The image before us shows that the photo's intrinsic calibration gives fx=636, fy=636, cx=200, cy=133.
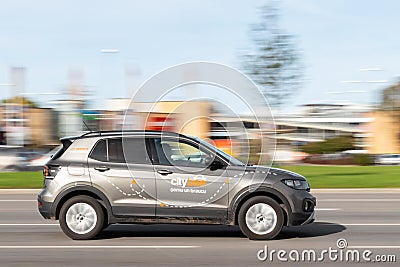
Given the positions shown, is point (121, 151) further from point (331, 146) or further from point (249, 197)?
point (331, 146)

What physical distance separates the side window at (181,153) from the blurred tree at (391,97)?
6259cm

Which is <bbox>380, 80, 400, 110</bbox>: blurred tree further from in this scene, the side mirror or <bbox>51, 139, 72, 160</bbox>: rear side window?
<bbox>51, 139, 72, 160</bbox>: rear side window

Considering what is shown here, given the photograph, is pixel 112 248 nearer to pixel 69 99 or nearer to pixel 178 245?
pixel 178 245

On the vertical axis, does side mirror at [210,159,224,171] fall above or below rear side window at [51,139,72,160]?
below

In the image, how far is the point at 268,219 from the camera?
10.4m

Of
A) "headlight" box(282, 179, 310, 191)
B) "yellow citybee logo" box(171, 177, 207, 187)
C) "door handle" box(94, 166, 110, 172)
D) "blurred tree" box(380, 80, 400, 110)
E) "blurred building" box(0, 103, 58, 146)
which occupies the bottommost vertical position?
"headlight" box(282, 179, 310, 191)

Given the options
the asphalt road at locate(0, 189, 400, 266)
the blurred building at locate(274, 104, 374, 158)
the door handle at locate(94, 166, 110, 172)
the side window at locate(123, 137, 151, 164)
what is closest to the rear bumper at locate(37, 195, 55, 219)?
the asphalt road at locate(0, 189, 400, 266)

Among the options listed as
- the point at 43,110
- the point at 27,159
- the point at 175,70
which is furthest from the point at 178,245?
the point at 43,110

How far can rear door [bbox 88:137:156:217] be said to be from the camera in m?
10.4

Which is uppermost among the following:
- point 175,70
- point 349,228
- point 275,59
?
point 275,59

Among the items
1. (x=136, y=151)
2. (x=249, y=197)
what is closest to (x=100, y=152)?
(x=136, y=151)

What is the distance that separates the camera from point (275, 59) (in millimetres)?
28375

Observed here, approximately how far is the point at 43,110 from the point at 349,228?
62.7m

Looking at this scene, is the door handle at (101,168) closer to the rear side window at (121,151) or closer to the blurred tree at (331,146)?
the rear side window at (121,151)
